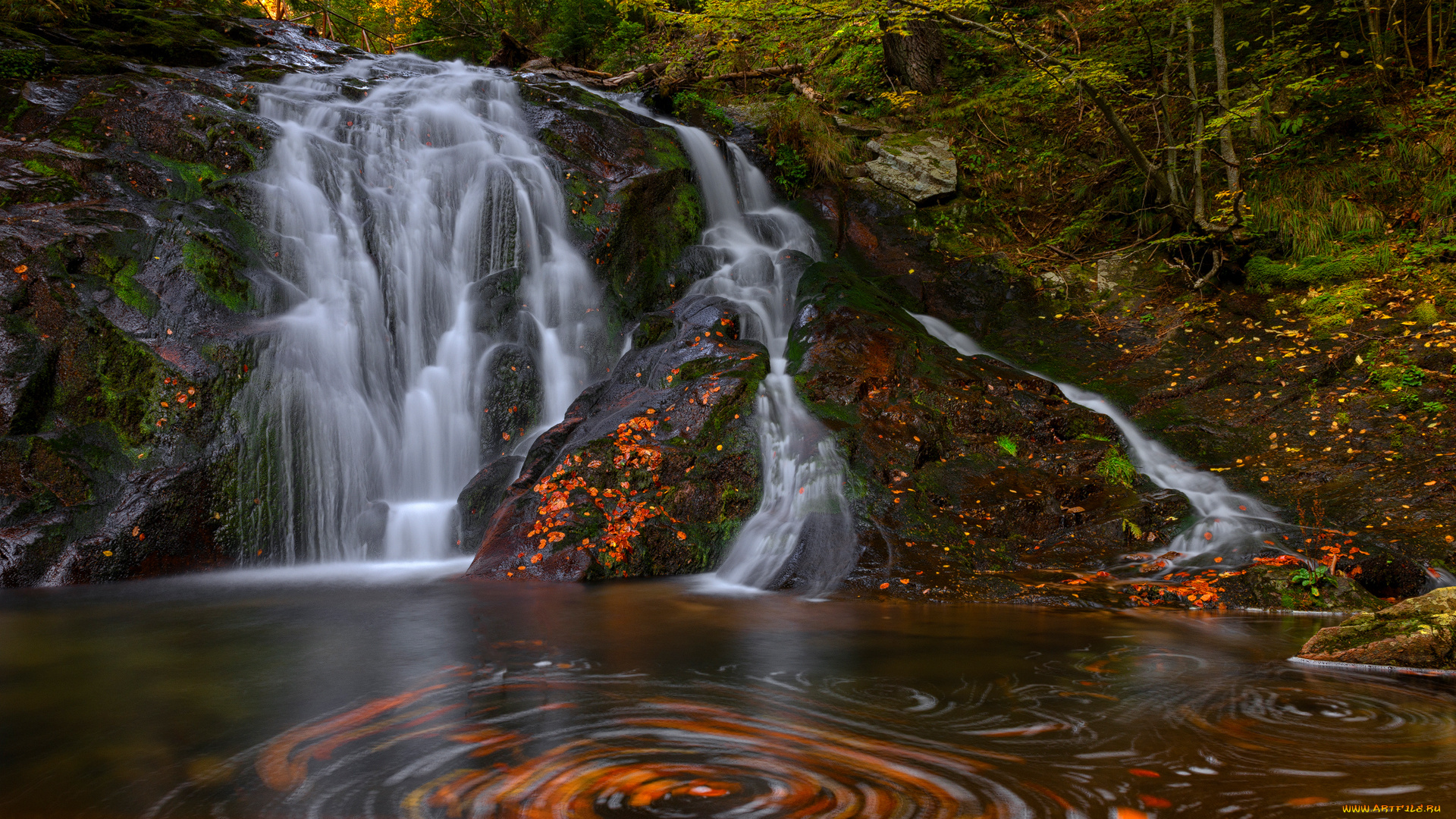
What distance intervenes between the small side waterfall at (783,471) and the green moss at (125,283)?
6024 millimetres

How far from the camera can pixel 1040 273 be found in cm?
1120

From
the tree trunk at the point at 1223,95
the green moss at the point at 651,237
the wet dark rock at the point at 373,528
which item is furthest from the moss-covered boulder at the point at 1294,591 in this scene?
the wet dark rock at the point at 373,528

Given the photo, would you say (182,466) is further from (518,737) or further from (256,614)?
(518,737)

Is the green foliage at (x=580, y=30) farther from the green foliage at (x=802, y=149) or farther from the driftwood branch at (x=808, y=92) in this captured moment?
the green foliage at (x=802, y=149)

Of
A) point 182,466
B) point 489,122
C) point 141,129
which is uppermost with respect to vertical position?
point 489,122

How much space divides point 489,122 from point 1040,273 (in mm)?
8465

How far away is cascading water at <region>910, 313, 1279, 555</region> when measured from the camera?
20.1 ft

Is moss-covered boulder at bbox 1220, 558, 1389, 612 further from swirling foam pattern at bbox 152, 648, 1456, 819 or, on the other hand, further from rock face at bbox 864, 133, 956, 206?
rock face at bbox 864, 133, 956, 206

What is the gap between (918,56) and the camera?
46.6ft

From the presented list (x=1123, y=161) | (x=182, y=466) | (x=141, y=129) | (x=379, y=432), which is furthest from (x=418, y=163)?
(x=1123, y=161)

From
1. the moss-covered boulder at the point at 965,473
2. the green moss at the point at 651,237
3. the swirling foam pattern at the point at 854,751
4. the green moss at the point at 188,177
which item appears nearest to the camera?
the swirling foam pattern at the point at 854,751

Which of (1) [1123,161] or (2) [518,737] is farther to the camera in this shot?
(1) [1123,161]

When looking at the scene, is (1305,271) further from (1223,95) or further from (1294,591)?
(1294,591)

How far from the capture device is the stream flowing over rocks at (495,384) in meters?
6.59
